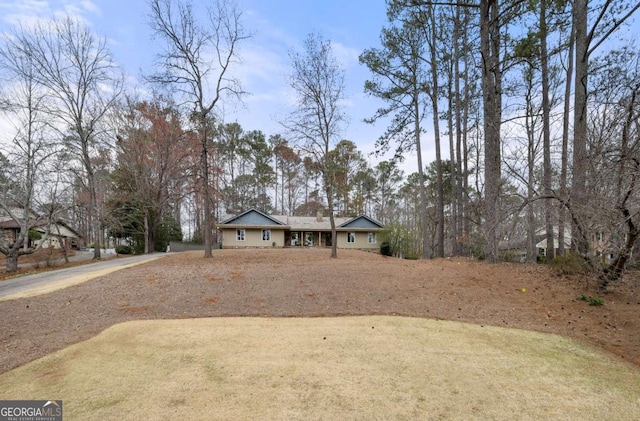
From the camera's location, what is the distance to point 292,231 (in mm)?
29938

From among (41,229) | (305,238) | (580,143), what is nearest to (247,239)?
(305,238)

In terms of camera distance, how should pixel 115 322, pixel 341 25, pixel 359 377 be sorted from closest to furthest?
pixel 359 377 < pixel 115 322 < pixel 341 25

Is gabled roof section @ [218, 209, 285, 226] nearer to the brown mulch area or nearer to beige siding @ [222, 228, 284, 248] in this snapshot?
beige siding @ [222, 228, 284, 248]

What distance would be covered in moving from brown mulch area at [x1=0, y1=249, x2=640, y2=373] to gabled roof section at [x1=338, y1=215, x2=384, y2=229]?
19.4 meters

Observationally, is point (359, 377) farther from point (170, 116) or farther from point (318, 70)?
point (170, 116)

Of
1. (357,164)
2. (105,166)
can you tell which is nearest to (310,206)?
(357,164)

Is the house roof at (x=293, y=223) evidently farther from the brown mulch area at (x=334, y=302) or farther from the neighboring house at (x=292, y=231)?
the brown mulch area at (x=334, y=302)

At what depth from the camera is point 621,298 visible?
6.19m

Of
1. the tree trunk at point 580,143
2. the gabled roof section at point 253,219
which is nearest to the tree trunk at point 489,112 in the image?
the tree trunk at point 580,143

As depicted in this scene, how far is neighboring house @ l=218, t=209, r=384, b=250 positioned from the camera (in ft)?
89.9

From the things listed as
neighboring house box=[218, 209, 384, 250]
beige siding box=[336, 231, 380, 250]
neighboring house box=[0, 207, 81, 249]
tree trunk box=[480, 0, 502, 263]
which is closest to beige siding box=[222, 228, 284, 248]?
neighboring house box=[218, 209, 384, 250]

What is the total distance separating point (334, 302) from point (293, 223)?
75.8ft

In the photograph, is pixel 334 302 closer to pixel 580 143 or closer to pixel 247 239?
pixel 580 143

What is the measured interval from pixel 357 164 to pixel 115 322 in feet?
106
